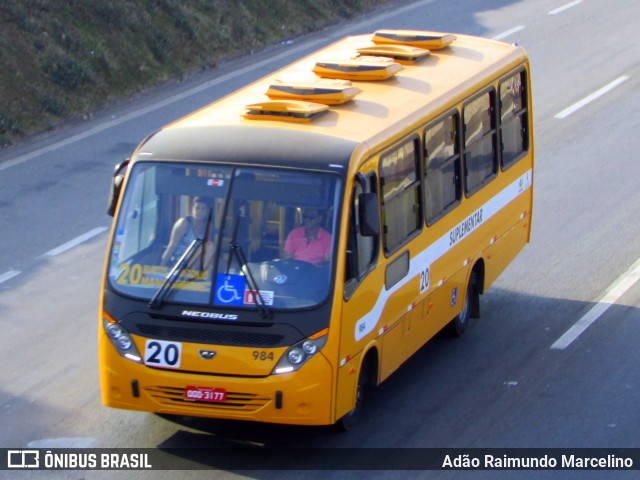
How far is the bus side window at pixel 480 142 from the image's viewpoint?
486 inches

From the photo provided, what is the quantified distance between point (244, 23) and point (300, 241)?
16022mm

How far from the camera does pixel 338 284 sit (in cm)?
950

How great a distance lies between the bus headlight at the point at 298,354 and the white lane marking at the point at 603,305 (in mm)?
3845

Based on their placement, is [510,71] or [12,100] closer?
[510,71]

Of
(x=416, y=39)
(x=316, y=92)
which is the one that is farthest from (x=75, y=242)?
(x=316, y=92)

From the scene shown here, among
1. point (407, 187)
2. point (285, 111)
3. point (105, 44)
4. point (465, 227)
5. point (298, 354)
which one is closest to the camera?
point (298, 354)

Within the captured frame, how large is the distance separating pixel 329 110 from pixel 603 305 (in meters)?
4.51

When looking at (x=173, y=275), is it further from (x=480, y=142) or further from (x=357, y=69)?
(x=480, y=142)

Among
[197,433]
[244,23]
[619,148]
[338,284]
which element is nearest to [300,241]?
[338,284]

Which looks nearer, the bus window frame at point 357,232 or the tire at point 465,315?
the bus window frame at point 357,232

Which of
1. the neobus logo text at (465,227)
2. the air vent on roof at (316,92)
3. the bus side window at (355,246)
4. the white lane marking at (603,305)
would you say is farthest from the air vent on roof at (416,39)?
the bus side window at (355,246)

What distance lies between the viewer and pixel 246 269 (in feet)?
31.1

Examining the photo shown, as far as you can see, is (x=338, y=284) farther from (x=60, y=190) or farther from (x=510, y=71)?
(x=60, y=190)

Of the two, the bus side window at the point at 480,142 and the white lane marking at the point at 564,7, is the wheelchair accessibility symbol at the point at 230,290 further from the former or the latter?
the white lane marking at the point at 564,7
